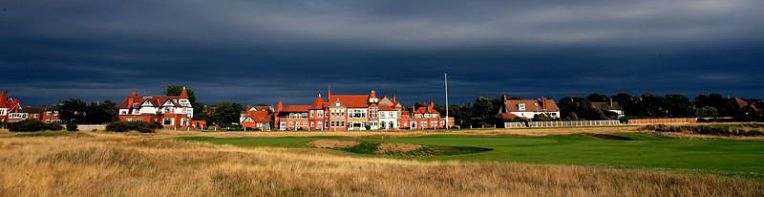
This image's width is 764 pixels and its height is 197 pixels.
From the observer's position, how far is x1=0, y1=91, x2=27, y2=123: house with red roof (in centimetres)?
13088

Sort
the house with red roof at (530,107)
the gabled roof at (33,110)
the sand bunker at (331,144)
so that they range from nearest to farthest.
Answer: the sand bunker at (331,144) → the gabled roof at (33,110) → the house with red roof at (530,107)

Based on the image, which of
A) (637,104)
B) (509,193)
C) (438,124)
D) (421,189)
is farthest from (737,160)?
(637,104)

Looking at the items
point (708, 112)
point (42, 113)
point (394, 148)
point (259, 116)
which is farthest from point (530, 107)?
point (42, 113)

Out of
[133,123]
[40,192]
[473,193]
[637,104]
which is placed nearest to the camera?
[40,192]

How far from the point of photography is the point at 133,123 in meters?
83.2

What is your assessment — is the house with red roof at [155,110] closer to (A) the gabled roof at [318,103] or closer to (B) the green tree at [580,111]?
(A) the gabled roof at [318,103]

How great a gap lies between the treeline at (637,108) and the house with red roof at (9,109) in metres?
114

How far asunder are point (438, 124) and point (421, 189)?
115349 millimetres

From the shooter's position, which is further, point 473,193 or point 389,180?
point 389,180

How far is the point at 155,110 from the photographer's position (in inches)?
4397

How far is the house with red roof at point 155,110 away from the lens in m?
107

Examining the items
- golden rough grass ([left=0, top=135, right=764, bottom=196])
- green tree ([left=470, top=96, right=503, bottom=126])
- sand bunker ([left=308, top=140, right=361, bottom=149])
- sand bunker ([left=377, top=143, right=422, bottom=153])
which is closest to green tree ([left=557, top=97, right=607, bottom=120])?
green tree ([left=470, top=96, right=503, bottom=126])

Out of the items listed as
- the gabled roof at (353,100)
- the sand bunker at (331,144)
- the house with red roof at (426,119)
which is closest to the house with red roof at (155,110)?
the gabled roof at (353,100)

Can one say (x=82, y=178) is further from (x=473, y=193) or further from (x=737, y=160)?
(x=737, y=160)
